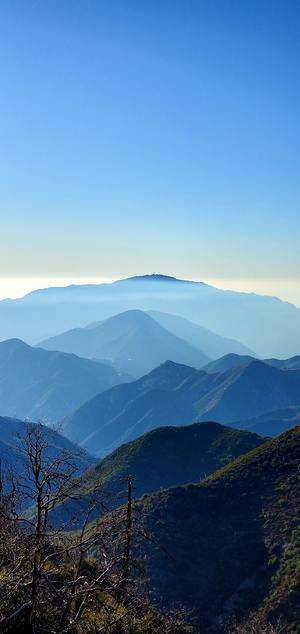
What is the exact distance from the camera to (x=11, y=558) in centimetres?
796

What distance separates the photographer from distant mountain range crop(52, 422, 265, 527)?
87562mm

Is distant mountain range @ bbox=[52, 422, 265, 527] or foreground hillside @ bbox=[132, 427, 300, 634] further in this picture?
distant mountain range @ bbox=[52, 422, 265, 527]

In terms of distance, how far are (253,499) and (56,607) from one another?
4695 cm

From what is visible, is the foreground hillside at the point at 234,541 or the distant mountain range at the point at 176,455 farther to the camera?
the distant mountain range at the point at 176,455

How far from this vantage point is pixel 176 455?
94000 mm

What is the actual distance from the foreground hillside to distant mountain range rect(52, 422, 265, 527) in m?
30.8

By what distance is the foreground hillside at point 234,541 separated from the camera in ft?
124

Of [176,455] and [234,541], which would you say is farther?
[176,455]

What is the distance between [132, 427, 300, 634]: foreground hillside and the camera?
37.9m

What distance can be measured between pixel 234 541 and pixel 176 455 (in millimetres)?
48498

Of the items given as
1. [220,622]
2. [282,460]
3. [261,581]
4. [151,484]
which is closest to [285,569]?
[261,581]

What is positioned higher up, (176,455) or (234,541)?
(234,541)

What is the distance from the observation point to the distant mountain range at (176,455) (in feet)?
287

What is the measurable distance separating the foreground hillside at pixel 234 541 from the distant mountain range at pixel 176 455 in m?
30.8
